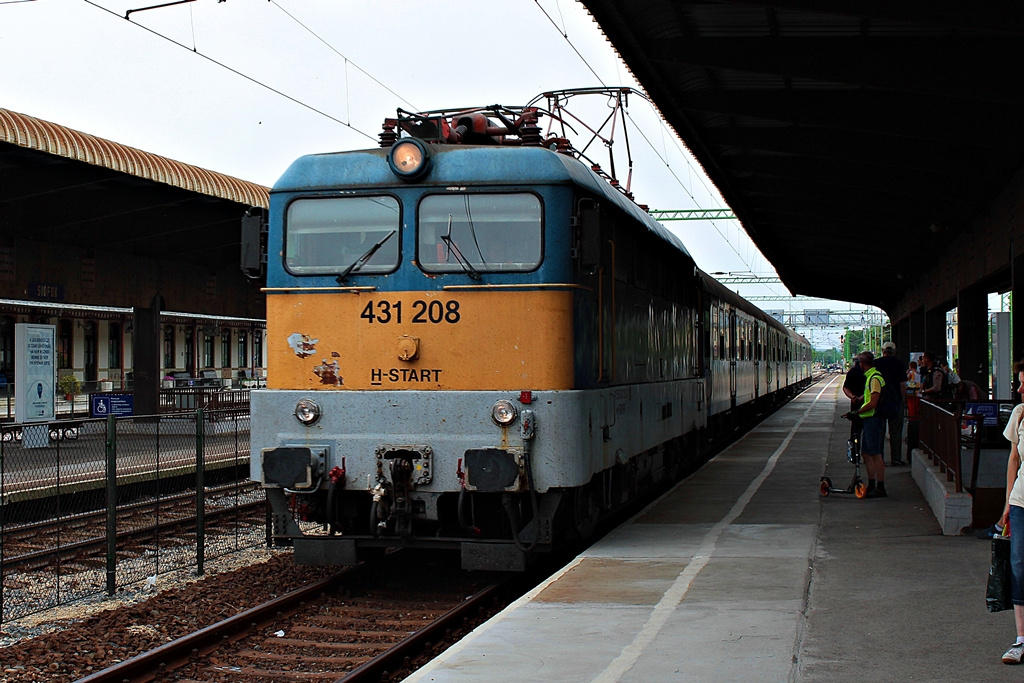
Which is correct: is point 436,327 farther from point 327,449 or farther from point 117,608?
point 117,608

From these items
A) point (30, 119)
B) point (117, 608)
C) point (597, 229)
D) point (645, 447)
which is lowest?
point (117, 608)

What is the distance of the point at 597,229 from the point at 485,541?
2.52 meters

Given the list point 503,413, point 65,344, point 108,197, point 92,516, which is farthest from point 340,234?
point 65,344

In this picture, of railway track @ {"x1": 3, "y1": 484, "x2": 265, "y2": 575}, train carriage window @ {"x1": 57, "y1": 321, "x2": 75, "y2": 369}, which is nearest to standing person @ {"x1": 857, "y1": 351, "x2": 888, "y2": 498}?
railway track @ {"x1": 3, "y1": 484, "x2": 265, "y2": 575}

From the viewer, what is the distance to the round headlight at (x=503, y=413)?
8469 mm

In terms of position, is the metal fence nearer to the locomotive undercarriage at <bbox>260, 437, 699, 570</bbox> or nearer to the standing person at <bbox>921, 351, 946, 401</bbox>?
the locomotive undercarriage at <bbox>260, 437, 699, 570</bbox>

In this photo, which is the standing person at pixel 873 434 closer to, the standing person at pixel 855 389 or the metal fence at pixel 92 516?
the standing person at pixel 855 389

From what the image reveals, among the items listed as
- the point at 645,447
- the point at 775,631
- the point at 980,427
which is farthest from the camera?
the point at 645,447

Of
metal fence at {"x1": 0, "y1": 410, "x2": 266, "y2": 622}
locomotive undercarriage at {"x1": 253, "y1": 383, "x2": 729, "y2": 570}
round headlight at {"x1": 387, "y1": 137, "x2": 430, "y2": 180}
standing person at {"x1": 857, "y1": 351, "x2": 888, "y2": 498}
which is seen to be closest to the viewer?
locomotive undercarriage at {"x1": 253, "y1": 383, "x2": 729, "y2": 570}

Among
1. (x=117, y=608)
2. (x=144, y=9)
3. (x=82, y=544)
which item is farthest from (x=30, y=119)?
(x=117, y=608)

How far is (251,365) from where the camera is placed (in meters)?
55.8

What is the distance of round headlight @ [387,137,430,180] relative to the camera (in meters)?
8.80

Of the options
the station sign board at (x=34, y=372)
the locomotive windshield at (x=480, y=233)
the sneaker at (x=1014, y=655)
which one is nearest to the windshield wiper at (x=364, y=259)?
the locomotive windshield at (x=480, y=233)

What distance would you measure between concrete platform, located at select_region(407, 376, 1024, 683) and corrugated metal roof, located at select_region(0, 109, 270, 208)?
9.46 meters
